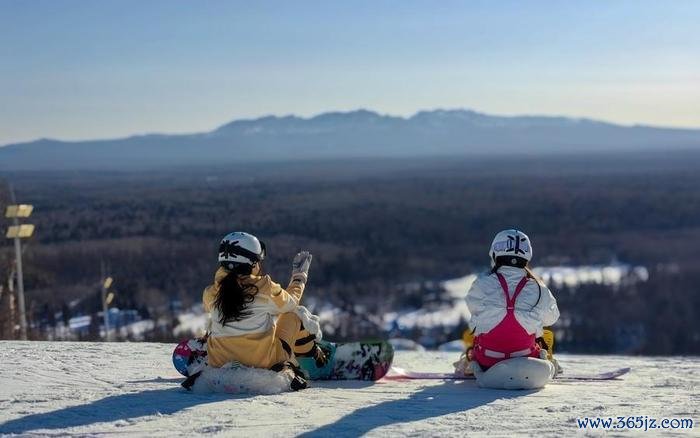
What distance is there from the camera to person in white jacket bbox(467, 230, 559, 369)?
6500mm

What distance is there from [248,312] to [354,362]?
129 centimetres

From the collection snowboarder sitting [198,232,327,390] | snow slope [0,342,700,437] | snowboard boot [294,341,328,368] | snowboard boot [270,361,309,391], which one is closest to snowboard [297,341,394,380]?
snowboard boot [294,341,328,368]

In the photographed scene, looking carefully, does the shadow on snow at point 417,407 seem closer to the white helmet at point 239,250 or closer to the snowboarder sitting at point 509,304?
the snowboarder sitting at point 509,304

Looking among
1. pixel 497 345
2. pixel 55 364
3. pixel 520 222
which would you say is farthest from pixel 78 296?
pixel 520 222

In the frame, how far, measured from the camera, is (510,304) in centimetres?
648

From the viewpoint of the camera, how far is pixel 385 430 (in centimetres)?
516

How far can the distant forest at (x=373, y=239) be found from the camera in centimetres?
3341

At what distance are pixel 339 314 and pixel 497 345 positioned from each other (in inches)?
1368

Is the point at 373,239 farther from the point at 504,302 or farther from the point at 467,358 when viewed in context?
the point at 504,302

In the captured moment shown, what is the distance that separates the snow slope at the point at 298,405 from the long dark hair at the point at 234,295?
0.54 metres

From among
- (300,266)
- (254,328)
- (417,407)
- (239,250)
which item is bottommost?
(417,407)

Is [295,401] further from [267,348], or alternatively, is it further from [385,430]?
[385,430]

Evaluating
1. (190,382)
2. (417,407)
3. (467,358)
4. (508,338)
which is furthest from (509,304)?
(190,382)

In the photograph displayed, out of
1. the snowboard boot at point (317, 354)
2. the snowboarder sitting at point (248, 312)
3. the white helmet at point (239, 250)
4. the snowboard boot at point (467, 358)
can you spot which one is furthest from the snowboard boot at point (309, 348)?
the snowboard boot at point (467, 358)
